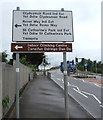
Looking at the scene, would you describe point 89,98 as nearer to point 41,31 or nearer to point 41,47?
point 41,47

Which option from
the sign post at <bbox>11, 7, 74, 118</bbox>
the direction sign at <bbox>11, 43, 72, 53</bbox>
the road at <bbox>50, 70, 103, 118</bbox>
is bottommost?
the road at <bbox>50, 70, 103, 118</bbox>

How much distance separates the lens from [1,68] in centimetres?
743

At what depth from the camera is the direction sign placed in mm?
7578

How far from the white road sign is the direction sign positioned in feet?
0.45

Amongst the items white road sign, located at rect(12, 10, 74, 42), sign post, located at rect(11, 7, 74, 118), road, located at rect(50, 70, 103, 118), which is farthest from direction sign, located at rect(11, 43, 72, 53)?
road, located at rect(50, 70, 103, 118)

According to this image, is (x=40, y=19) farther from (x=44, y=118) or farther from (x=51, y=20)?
(x=44, y=118)

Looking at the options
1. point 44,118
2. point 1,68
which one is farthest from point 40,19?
point 44,118

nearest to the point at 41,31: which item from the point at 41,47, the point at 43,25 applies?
the point at 43,25

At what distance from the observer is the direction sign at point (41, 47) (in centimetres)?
758

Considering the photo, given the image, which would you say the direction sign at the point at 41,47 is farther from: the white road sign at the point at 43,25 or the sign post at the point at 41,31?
the white road sign at the point at 43,25

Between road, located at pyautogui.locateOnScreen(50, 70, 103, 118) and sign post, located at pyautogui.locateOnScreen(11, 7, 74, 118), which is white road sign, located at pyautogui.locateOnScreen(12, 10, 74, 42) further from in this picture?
road, located at pyautogui.locateOnScreen(50, 70, 103, 118)

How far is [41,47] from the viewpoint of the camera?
7645 mm

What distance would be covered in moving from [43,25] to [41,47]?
0.63 meters

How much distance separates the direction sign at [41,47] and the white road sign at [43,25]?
14cm
